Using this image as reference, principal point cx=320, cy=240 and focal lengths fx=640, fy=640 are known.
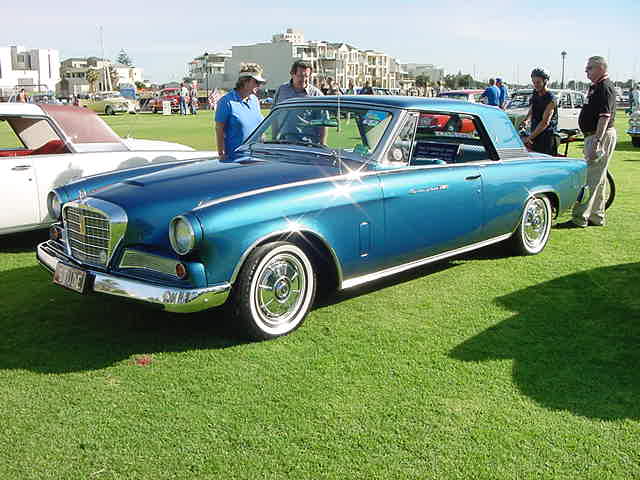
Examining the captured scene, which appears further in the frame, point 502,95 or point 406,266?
point 502,95

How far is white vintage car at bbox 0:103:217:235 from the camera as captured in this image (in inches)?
247

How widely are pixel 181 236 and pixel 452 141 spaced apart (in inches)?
125

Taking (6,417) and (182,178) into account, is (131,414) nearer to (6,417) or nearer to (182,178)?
(6,417)

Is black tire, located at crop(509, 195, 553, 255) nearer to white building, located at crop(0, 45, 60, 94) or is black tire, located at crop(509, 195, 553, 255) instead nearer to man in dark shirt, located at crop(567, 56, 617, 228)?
man in dark shirt, located at crop(567, 56, 617, 228)

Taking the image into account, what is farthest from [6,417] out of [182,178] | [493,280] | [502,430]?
[493,280]

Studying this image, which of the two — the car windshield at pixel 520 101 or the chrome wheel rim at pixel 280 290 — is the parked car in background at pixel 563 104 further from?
the chrome wheel rim at pixel 280 290

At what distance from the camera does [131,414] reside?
10.7 feet

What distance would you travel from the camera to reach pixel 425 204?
493 centimetres

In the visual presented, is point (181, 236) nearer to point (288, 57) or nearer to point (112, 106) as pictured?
point (112, 106)

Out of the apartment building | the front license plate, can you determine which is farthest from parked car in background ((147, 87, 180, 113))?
the apartment building

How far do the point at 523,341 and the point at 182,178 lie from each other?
254cm

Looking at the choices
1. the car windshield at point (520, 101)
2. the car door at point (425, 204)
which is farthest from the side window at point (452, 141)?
the car windshield at point (520, 101)

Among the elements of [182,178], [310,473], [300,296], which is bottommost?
[310,473]

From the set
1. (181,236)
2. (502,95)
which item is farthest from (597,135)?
(502,95)
